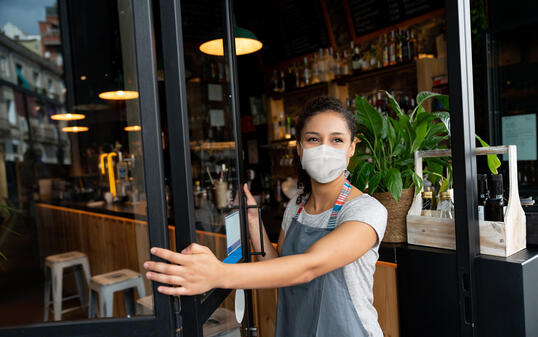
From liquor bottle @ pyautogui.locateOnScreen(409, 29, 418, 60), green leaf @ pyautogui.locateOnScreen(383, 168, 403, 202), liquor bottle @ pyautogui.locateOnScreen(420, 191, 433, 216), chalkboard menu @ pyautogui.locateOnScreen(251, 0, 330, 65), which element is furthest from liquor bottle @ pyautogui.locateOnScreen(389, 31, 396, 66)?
green leaf @ pyautogui.locateOnScreen(383, 168, 403, 202)

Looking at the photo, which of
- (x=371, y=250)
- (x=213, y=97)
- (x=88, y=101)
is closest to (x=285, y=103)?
(x=88, y=101)

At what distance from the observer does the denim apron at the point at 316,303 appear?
A: 4.07 ft

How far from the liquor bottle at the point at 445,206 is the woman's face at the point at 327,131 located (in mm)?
523

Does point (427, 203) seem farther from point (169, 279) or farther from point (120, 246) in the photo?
point (120, 246)

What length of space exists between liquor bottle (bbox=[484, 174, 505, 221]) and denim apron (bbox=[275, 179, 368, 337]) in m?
0.56

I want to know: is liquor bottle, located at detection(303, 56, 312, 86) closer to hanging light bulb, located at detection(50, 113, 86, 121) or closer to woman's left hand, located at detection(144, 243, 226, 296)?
woman's left hand, located at detection(144, 243, 226, 296)

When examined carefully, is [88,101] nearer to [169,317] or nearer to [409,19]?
[409,19]

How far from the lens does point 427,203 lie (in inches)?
70.0

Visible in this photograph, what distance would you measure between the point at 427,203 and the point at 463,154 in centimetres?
45

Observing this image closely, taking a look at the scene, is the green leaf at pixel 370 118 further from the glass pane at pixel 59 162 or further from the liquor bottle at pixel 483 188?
the glass pane at pixel 59 162

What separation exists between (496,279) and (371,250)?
450 mm

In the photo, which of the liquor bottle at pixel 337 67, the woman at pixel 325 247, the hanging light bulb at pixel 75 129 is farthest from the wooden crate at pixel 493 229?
the hanging light bulb at pixel 75 129

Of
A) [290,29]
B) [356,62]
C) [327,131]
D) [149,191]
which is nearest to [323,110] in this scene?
[327,131]

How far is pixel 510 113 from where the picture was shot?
2994mm
